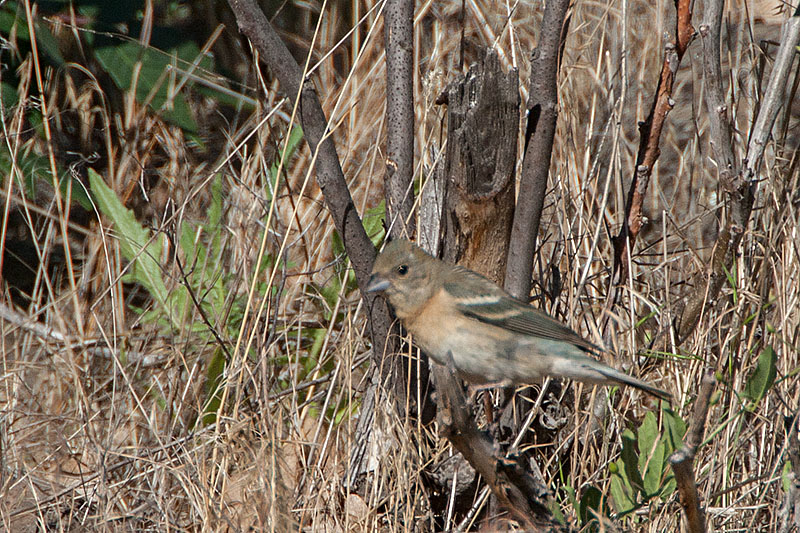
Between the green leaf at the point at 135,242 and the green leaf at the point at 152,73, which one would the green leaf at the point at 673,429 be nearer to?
the green leaf at the point at 135,242

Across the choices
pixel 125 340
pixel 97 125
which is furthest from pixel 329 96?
pixel 125 340

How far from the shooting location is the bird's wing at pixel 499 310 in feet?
9.34

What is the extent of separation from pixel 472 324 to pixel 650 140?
1.03 m

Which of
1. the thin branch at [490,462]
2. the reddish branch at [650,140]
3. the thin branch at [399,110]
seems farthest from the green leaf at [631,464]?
the thin branch at [399,110]

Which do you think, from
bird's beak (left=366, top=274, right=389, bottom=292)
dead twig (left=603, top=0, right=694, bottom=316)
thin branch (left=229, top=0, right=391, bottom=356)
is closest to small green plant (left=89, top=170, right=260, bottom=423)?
thin branch (left=229, top=0, right=391, bottom=356)

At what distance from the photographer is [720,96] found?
3.22 meters

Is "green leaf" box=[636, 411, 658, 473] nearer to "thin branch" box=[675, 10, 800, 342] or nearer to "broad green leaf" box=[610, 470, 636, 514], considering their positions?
"broad green leaf" box=[610, 470, 636, 514]

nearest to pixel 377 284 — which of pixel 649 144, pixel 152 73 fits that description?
pixel 649 144

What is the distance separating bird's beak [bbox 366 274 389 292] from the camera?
113 inches

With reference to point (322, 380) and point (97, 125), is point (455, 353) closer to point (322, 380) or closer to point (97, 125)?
point (322, 380)

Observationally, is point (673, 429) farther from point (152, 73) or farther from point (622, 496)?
point (152, 73)

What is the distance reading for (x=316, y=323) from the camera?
4.28 meters

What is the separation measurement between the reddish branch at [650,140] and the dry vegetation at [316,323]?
12 centimetres

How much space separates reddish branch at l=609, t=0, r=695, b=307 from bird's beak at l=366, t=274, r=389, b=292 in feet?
3.26
